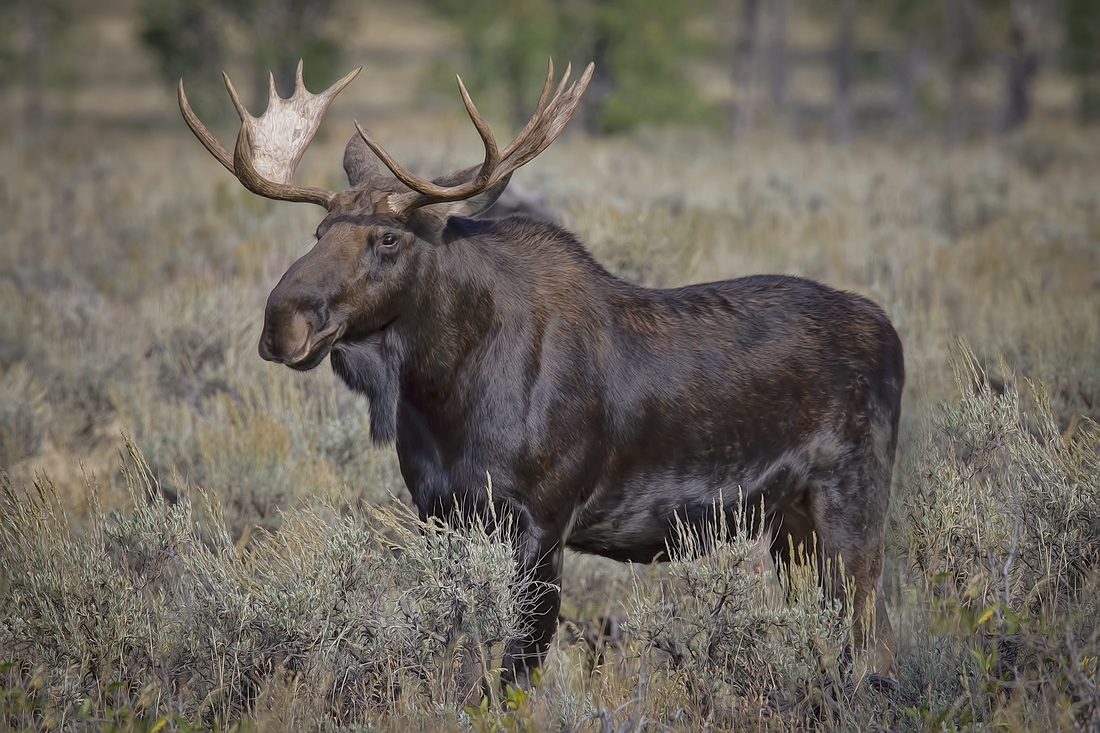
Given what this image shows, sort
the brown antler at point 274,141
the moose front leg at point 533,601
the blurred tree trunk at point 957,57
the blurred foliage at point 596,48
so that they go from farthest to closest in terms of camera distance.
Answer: the blurred tree trunk at point 957,57
the blurred foliage at point 596,48
the brown antler at point 274,141
the moose front leg at point 533,601

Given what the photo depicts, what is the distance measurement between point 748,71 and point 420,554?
26411 millimetres

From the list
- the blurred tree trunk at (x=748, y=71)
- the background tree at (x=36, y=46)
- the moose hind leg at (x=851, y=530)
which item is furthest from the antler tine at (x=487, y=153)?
the background tree at (x=36, y=46)

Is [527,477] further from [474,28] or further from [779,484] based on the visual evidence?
[474,28]

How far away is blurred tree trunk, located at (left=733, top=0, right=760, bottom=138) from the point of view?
27.3 meters

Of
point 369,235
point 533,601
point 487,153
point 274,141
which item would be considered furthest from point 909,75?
point 533,601

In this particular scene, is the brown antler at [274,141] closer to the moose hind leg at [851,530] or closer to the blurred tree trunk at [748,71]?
the moose hind leg at [851,530]

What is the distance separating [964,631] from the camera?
11.1 feet

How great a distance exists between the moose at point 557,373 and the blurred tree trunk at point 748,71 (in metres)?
24.0

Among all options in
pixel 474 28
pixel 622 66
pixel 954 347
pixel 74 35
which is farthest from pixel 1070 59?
pixel 74 35

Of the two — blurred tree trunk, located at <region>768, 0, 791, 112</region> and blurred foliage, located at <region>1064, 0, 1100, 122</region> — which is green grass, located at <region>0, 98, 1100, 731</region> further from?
blurred tree trunk, located at <region>768, 0, 791, 112</region>

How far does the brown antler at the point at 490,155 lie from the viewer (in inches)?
130

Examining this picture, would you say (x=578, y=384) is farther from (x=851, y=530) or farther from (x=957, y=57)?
(x=957, y=57)

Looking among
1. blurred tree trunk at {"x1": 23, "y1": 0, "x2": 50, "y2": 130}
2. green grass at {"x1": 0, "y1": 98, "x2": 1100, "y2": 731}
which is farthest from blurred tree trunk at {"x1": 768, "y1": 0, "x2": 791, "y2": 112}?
green grass at {"x1": 0, "y1": 98, "x2": 1100, "y2": 731}

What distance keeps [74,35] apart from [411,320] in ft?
107
